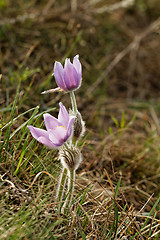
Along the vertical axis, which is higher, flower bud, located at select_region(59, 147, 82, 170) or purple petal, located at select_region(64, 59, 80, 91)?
purple petal, located at select_region(64, 59, 80, 91)

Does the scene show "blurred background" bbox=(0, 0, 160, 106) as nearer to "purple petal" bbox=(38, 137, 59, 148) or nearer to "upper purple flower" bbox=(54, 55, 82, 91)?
"upper purple flower" bbox=(54, 55, 82, 91)

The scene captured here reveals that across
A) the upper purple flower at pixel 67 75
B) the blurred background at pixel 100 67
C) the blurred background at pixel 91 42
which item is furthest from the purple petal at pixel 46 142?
the blurred background at pixel 91 42

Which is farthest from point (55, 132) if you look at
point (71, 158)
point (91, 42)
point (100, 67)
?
point (91, 42)

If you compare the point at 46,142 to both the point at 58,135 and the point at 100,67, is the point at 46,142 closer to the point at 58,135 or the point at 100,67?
the point at 58,135

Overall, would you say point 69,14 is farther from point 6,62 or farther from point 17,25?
point 6,62

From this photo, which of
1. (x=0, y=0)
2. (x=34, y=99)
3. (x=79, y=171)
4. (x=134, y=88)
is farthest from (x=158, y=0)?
(x=79, y=171)

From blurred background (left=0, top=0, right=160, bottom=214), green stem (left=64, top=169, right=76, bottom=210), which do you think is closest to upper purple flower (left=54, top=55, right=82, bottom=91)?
green stem (left=64, top=169, right=76, bottom=210)
